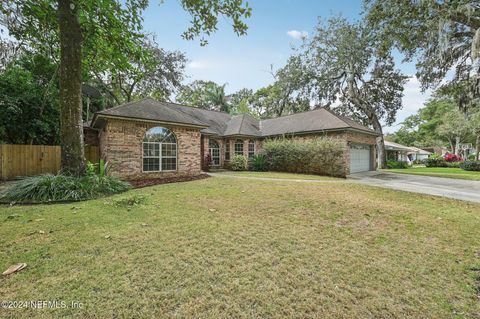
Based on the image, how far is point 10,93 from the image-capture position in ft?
37.8

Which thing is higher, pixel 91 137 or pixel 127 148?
pixel 91 137

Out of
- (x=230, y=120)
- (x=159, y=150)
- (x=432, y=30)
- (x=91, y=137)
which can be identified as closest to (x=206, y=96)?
(x=230, y=120)

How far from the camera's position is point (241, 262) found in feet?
9.43

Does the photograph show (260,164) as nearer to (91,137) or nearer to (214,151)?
(214,151)

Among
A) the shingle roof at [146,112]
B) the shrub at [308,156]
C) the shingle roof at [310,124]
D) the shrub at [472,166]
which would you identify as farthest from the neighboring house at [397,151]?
the shingle roof at [146,112]

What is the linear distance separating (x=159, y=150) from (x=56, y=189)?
18.1ft

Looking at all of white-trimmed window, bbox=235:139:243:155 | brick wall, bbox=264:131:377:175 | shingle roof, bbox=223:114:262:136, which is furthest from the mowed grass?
shingle roof, bbox=223:114:262:136

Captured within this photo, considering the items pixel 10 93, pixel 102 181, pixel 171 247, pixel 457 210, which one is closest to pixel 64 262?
pixel 171 247

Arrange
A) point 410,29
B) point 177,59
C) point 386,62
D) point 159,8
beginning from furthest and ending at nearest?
point 177,59
point 386,62
point 410,29
point 159,8

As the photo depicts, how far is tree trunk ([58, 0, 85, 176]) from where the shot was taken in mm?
7234

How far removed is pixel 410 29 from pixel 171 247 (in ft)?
40.5

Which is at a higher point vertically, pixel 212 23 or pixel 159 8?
pixel 159 8

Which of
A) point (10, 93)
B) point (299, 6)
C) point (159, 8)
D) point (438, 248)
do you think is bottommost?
point (438, 248)

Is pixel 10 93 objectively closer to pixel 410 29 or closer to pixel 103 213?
pixel 103 213
